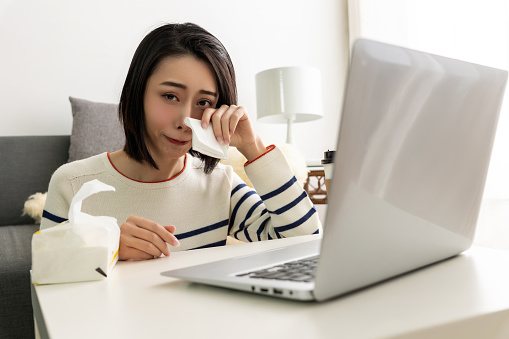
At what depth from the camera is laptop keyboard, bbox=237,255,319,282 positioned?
39 centimetres

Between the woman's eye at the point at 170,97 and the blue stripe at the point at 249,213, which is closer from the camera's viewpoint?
the woman's eye at the point at 170,97

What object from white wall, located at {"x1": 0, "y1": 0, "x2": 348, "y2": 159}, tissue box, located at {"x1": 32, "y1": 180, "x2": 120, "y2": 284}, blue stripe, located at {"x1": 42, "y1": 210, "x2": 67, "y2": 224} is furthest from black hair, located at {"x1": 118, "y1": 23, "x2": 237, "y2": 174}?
white wall, located at {"x1": 0, "y1": 0, "x2": 348, "y2": 159}

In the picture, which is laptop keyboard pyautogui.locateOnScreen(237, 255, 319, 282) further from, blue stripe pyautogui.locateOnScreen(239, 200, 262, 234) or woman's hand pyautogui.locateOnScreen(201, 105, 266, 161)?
blue stripe pyautogui.locateOnScreen(239, 200, 262, 234)

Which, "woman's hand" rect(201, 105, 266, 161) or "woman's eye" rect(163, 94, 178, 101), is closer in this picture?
"woman's hand" rect(201, 105, 266, 161)

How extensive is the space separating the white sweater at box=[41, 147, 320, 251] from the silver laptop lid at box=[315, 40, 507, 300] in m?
0.50

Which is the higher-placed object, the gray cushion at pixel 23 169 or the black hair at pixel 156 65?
the black hair at pixel 156 65

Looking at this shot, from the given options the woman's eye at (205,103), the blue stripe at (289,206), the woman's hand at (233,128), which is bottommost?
the blue stripe at (289,206)

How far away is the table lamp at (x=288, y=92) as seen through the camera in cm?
257

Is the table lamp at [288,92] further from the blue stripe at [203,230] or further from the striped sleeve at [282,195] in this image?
the striped sleeve at [282,195]

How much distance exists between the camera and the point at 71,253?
1.69ft

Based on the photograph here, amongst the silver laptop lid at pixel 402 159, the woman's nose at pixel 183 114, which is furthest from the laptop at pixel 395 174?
the woman's nose at pixel 183 114

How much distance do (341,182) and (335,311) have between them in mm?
94

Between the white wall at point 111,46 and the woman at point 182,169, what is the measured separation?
1518 mm

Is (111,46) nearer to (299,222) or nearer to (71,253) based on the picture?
(299,222)
